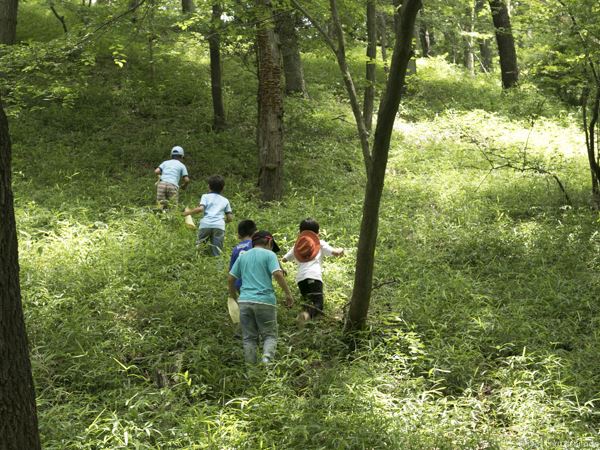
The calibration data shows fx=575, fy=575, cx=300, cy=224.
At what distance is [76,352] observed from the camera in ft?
18.6

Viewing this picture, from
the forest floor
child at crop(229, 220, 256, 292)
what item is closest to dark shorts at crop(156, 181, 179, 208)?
the forest floor

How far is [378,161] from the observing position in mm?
5473

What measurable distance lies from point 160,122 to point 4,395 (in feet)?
39.4

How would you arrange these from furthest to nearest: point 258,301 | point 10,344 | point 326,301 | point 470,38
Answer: point 470,38, point 326,301, point 258,301, point 10,344

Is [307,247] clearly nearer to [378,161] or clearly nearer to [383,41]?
[378,161]

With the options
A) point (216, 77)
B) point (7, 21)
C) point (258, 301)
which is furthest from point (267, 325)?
point (7, 21)

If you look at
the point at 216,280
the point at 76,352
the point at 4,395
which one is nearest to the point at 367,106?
the point at 216,280

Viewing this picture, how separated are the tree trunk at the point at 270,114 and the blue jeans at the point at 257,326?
515 cm

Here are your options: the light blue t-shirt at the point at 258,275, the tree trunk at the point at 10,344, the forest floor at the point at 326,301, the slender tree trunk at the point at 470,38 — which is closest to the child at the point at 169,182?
the forest floor at the point at 326,301

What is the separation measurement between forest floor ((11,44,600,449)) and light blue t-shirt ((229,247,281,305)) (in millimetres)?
608

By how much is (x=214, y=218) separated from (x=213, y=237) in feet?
0.97

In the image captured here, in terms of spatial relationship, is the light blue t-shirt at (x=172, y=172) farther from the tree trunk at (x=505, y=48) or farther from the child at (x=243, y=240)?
the tree trunk at (x=505, y=48)

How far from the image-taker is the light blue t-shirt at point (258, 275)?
566 centimetres

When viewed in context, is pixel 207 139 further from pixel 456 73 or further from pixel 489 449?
pixel 456 73
